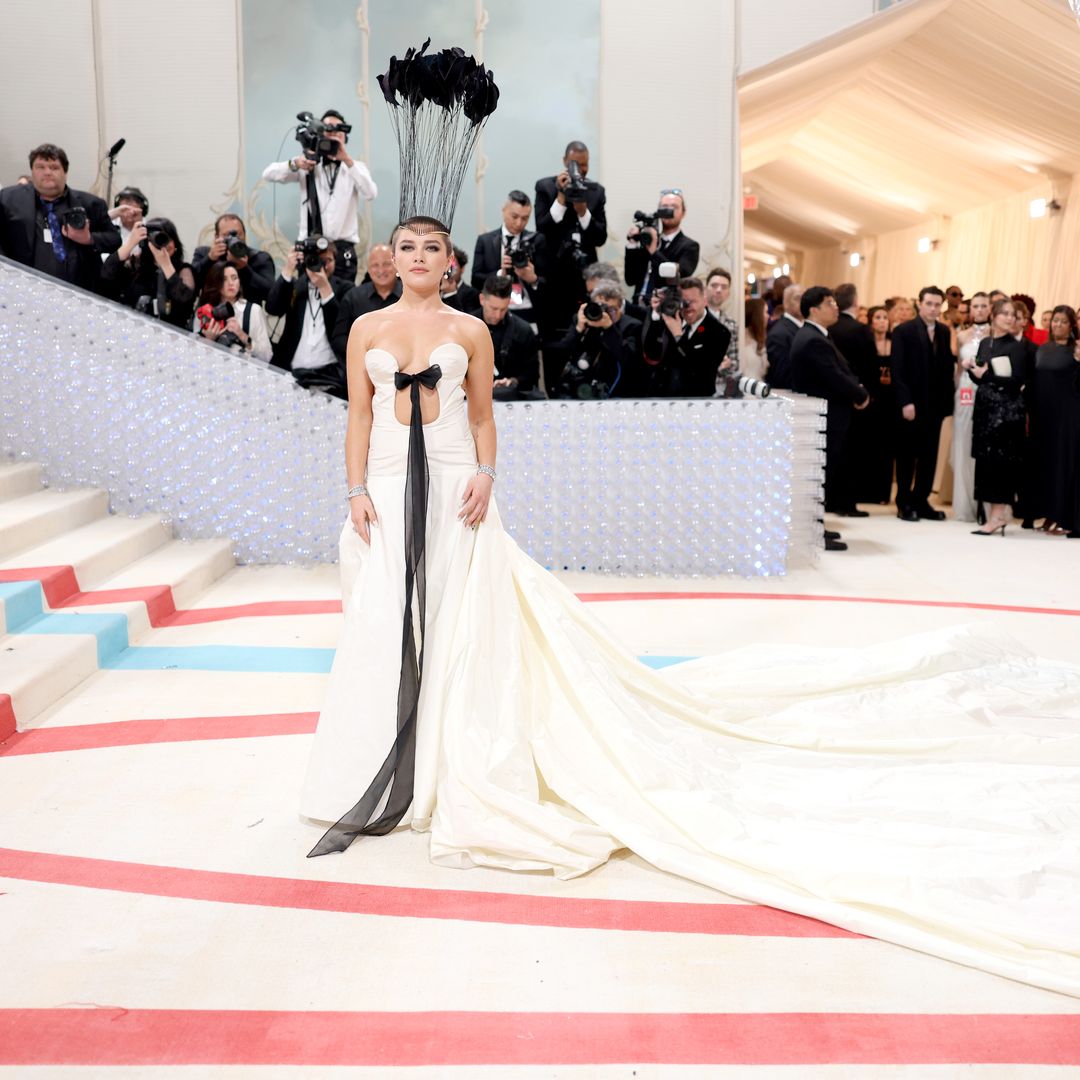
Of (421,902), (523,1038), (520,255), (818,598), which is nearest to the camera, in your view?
(523,1038)

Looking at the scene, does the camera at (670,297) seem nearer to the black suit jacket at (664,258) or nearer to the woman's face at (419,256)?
the black suit jacket at (664,258)

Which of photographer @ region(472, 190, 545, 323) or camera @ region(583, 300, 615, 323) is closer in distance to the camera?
camera @ region(583, 300, 615, 323)

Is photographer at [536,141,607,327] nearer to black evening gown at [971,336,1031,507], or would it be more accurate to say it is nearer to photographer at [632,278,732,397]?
photographer at [632,278,732,397]

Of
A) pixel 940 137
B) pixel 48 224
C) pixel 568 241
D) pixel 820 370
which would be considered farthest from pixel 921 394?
pixel 48 224

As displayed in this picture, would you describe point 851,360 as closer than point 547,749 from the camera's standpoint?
No

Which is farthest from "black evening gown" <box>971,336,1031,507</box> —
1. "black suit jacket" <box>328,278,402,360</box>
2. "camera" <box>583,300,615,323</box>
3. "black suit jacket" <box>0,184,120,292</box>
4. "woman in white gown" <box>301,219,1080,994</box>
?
"black suit jacket" <box>0,184,120,292</box>

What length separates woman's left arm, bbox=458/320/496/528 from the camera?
2.87 m

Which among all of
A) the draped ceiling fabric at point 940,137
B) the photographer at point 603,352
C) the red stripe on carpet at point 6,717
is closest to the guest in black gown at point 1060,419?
the draped ceiling fabric at point 940,137

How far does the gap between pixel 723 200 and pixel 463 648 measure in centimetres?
611

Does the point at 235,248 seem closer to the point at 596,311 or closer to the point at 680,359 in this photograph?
the point at 596,311

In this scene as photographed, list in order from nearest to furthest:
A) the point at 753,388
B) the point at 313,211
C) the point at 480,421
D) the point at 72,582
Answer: the point at 480,421, the point at 72,582, the point at 753,388, the point at 313,211

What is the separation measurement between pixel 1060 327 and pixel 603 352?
294 cm

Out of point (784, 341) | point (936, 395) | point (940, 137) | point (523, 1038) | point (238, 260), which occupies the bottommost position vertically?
point (523, 1038)

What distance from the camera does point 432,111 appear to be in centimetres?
335
